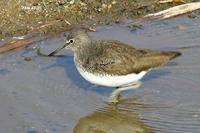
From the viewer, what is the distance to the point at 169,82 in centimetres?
830

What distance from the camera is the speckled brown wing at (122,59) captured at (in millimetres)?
7883

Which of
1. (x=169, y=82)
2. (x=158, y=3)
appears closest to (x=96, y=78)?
(x=169, y=82)

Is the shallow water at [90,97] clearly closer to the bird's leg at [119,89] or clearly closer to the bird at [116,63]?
the bird's leg at [119,89]

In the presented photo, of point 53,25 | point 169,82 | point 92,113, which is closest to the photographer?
point 92,113

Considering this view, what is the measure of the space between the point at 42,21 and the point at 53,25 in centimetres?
26

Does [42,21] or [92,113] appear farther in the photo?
[42,21]

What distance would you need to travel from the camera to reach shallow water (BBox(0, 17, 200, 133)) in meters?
7.29

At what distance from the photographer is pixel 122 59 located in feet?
26.1

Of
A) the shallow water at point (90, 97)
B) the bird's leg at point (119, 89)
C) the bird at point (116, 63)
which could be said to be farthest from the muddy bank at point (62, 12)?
the bird's leg at point (119, 89)

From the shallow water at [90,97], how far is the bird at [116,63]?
0.79 ft

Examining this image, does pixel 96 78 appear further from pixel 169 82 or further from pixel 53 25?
pixel 53 25

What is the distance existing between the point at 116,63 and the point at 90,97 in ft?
1.77

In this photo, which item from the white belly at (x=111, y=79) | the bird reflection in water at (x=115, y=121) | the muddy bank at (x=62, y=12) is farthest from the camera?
the muddy bank at (x=62, y=12)

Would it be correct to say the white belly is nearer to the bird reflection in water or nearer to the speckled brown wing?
the speckled brown wing
